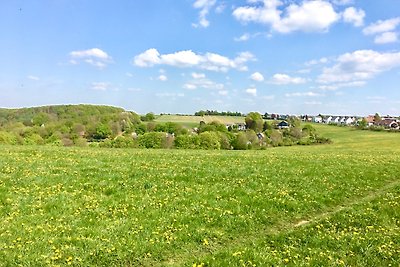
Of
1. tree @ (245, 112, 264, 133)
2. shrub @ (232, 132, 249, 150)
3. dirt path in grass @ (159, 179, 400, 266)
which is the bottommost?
shrub @ (232, 132, 249, 150)

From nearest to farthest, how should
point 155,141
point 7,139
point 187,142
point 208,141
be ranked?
1. point 7,139
2. point 155,141
3. point 208,141
4. point 187,142

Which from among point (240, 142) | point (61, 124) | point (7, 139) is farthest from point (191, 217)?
point (61, 124)

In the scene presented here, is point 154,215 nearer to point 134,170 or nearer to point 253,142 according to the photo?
point 134,170

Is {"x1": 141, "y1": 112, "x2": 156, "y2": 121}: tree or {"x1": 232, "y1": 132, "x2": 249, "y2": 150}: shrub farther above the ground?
{"x1": 141, "y1": 112, "x2": 156, "y2": 121}: tree

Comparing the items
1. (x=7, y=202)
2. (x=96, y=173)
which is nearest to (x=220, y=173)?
(x=96, y=173)

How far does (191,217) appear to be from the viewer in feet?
42.1

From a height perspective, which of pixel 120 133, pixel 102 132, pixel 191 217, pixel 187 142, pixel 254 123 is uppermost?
pixel 254 123

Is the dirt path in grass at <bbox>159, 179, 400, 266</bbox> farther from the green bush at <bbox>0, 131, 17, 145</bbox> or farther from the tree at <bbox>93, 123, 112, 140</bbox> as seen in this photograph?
the tree at <bbox>93, 123, 112, 140</bbox>

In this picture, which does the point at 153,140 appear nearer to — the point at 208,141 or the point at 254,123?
the point at 208,141

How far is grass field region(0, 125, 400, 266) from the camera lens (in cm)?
1006

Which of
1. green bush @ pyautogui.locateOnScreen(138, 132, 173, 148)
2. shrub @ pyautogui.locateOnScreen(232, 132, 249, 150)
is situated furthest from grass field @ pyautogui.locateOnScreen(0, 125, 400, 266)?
shrub @ pyautogui.locateOnScreen(232, 132, 249, 150)

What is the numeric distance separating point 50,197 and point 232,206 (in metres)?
7.83

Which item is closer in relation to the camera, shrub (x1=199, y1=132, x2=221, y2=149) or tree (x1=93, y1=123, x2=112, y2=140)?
shrub (x1=199, y1=132, x2=221, y2=149)

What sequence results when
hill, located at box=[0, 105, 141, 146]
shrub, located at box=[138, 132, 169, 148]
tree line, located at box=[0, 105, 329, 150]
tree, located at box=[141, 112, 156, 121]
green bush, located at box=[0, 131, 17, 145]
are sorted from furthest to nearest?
tree, located at box=[141, 112, 156, 121] < hill, located at box=[0, 105, 141, 146] < tree line, located at box=[0, 105, 329, 150] < shrub, located at box=[138, 132, 169, 148] < green bush, located at box=[0, 131, 17, 145]
